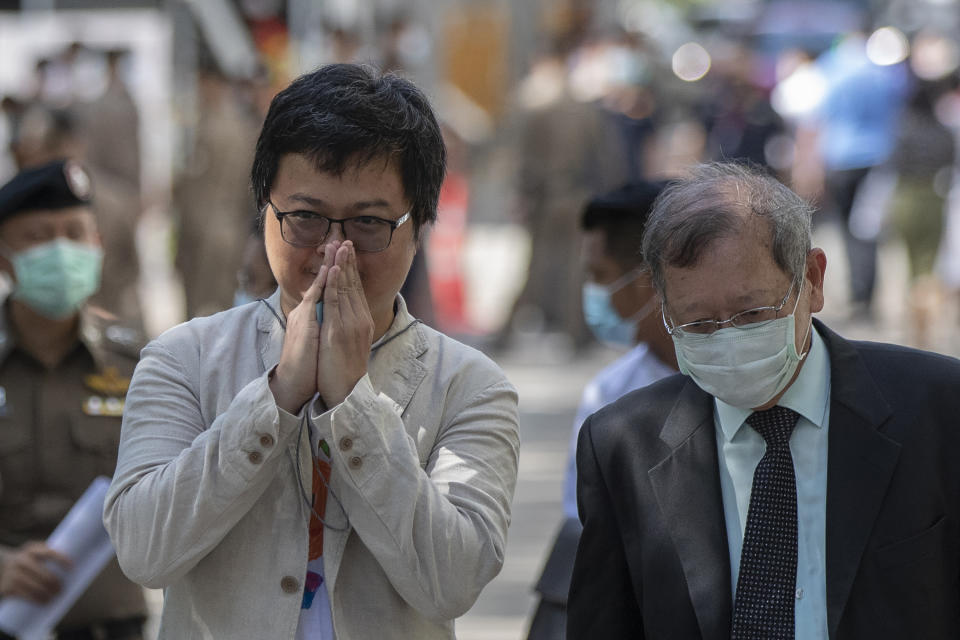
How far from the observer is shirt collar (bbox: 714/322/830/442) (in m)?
2.87

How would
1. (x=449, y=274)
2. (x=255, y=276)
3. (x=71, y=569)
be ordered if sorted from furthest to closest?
(x=449, y=274) < (x=255, y=276) < (x=71, y=569)

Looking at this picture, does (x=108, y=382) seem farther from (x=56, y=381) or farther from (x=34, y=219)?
(x=34, y=219)

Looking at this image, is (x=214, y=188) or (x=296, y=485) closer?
(x=296, y=485)

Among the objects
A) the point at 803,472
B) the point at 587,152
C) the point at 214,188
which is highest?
the point at 587,152

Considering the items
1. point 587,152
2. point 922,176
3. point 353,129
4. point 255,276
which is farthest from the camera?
point 587,152

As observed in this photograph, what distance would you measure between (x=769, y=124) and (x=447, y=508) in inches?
504

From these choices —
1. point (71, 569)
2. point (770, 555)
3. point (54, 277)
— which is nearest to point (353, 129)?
point (770, 555)

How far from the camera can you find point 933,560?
2.70 m

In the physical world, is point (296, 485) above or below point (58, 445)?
above

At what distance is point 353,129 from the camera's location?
2744mm

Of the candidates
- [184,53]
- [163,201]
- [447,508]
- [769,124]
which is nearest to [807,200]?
[447,508]

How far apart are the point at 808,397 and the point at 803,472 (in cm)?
14

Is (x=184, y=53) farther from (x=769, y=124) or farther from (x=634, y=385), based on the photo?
(x=634, y=385)

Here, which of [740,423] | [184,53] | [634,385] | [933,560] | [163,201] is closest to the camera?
[933,560]
